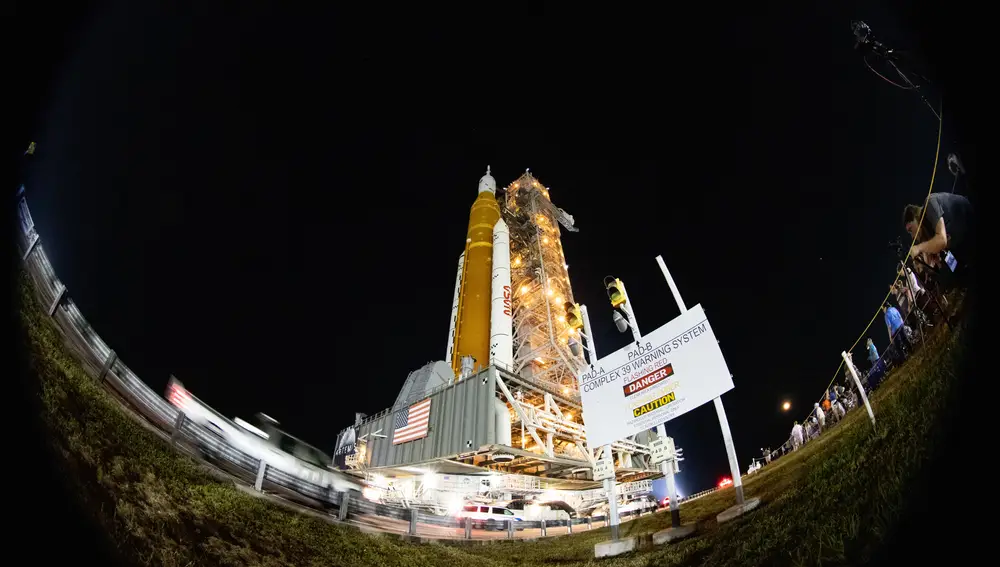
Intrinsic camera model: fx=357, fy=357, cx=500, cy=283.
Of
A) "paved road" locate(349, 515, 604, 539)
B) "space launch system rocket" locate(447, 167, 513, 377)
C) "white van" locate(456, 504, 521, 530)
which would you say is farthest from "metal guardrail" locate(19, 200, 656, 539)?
"space launch system rocket" locate(447, 167, 513, 377)

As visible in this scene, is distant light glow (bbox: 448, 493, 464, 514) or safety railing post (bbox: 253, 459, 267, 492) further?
distant light glow (bbox: 448, 493, 464, 514)

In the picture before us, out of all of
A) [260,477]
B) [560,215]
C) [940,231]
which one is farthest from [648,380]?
[560,215]

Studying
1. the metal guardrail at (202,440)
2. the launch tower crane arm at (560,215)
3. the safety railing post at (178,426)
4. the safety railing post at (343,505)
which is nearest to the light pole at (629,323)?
the metal guardrail at (202,440)

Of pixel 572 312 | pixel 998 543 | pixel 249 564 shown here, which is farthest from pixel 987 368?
pixel 572 312

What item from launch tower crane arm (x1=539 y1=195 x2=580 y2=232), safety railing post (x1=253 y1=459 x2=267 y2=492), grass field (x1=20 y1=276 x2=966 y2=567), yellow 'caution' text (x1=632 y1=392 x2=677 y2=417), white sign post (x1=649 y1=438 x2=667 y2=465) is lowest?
grass field (x1=20 y1=276 x2=966 y2=567)

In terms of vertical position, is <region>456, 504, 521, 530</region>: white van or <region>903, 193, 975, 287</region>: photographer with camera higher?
<region>903, 193, 975, 287</region>: photographer with camera

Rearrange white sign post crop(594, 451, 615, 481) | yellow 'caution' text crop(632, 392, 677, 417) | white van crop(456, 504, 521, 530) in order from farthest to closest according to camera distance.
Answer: white van crop(456, 504, 521, 530) < white sign post crop(594, 451, 615, 481) < yellow 'caution' text crop(632, 392, 677, 417)

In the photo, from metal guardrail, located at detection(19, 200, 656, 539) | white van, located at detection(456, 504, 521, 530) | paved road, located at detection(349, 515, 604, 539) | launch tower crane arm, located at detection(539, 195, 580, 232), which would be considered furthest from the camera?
launch tower crane arm, located at detection(539, 195, 580, 232)

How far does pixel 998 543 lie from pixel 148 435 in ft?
36.6

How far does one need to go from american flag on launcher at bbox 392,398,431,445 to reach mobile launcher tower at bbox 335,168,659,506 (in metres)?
0.06

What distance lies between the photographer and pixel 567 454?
20.0 m

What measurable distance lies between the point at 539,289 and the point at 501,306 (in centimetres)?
479

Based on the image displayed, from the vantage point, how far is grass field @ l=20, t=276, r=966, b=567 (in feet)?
9.11

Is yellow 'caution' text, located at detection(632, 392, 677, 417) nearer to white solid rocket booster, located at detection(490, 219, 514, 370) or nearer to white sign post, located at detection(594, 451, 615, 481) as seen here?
white sign post, located at detection(594, 451, 615, 481)
